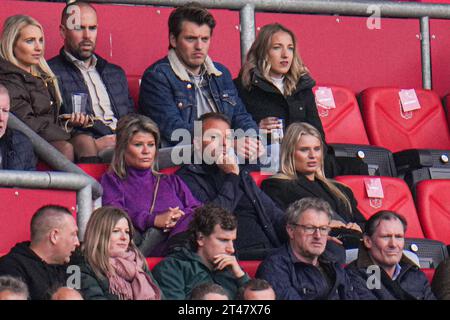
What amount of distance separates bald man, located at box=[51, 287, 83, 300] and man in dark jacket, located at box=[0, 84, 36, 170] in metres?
1.27

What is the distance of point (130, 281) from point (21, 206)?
69 centimetres

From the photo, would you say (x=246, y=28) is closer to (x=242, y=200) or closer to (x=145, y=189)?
(x=242, y=200)

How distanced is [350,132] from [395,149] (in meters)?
0.34

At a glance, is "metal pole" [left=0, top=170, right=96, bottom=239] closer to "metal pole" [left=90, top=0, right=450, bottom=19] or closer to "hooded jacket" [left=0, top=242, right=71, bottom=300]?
"hooded jacket" [left=0, top=242, right=71, bottom=300]

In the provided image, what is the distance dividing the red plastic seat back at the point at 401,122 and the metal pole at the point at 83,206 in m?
2.90

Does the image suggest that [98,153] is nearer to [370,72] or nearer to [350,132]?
[350,132]

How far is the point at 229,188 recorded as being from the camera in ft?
28.3

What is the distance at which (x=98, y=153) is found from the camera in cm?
888

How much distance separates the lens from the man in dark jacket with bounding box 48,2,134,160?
9.31m

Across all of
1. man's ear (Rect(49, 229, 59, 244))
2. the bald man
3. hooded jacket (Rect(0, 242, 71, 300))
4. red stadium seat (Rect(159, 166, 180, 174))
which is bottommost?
the bald man

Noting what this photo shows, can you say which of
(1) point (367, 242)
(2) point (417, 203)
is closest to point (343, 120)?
(2) point (417, 203)

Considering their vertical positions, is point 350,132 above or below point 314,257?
above

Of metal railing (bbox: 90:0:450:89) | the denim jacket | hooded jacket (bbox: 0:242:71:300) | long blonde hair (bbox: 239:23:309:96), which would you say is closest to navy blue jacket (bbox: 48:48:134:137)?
the denim jacket

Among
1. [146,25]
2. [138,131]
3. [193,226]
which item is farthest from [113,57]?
[193,226]
